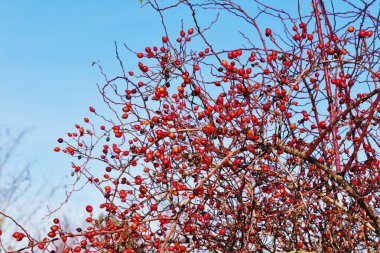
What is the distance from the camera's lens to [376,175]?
434cm

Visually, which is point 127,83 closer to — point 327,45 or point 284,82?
point 284,82

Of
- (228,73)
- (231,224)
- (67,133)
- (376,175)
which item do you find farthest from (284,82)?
(67,133)

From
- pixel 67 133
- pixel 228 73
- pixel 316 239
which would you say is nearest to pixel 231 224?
pixel 316 239

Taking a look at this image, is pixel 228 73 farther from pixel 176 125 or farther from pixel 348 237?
pixel 348 237

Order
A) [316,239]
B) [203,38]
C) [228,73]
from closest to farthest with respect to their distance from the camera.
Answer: [228,73] → [203,38] → [316,239]

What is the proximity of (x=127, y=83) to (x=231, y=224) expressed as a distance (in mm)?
1520

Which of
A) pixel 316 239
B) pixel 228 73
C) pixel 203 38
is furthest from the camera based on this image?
pixel 316 239

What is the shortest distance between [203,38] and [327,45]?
3.65 feet

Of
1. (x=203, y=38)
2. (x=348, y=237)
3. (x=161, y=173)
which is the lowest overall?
(x=348, y=237)

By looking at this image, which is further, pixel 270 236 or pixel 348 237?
pixel 270 236

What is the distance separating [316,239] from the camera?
477cm

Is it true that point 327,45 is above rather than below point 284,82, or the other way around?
above

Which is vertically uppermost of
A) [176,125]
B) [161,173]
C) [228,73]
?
[228,73]

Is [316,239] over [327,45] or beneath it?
beneath
